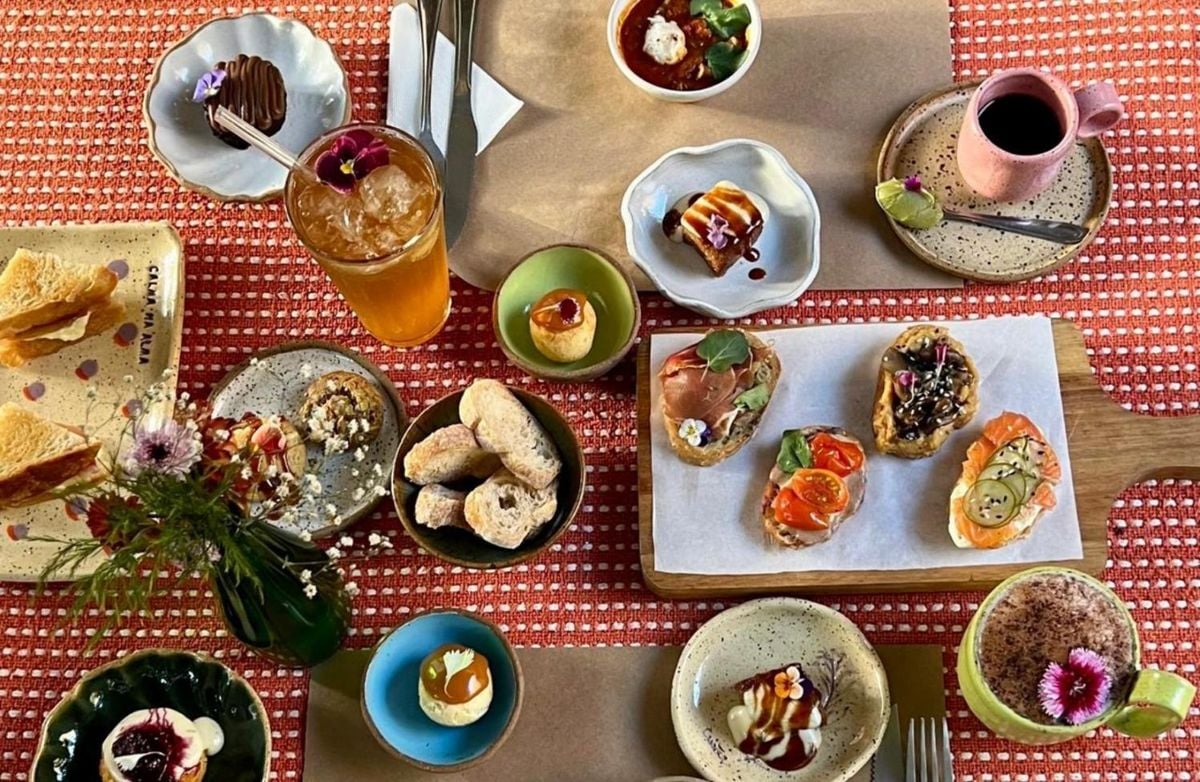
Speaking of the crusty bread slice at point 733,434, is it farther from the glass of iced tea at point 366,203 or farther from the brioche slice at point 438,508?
the glass of iced tea at point 366,203

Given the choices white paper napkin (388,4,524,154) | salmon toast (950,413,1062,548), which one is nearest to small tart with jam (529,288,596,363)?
white paper napkin (388,4,524,154)

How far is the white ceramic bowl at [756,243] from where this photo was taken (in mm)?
1625

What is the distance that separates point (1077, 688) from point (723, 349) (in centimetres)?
58

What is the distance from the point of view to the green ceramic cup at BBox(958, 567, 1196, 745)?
1282 millimetres

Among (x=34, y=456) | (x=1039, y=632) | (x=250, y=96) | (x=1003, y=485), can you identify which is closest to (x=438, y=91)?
(x=250, y=96)

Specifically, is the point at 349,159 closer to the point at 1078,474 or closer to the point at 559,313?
the point at 559,313

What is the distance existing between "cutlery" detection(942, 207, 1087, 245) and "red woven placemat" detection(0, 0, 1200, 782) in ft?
0.16

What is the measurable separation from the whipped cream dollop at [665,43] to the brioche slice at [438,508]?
72 cm

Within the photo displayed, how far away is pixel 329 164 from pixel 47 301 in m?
0.45

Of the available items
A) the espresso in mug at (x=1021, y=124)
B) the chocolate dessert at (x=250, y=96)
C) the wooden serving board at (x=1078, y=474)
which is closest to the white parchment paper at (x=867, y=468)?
the wooden serving board at (x=1078, y=474)

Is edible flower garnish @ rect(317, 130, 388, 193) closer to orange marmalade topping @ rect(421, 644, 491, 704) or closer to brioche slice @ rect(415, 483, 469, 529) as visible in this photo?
brioche slice @ rect(415, 483, 469, 529)

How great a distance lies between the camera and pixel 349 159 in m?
1.44

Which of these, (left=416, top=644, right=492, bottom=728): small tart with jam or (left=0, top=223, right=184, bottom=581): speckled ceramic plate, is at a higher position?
(left=0, top=223, right=184, bottom=581): speckled ceramic plate

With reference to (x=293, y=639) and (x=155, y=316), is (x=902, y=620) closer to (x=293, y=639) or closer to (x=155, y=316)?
(x=293, y=639)
